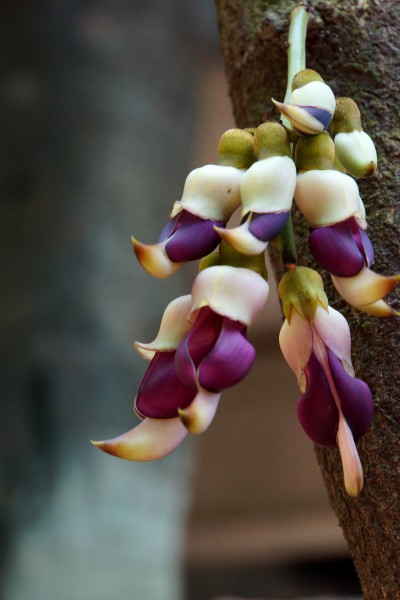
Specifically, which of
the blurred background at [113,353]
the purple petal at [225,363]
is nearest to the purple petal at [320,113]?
the purple petal at [225,363]

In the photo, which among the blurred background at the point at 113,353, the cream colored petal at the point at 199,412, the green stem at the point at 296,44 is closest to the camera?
the cream colored petal at the point at 199,412

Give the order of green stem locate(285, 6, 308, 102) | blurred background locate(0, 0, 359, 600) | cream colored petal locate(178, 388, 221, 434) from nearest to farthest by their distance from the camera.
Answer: cream colored petal locate(178, 388, 221, 434) < green stem locate(285, 6, 308, 102) < blurred background locate(0, 0, 359, 600)

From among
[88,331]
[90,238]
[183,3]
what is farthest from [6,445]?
[183,3]

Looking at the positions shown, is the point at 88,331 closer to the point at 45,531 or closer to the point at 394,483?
the point at 45,531

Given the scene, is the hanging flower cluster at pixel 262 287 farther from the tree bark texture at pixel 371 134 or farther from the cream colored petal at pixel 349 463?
the tree bark texture at pixel 371 134

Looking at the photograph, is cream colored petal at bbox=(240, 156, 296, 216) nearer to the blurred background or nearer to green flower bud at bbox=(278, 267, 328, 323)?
green flower bud at bbox=(278, 267, 328, 323)

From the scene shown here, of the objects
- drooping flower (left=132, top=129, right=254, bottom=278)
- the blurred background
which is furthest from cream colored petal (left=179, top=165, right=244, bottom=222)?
the blurred background
